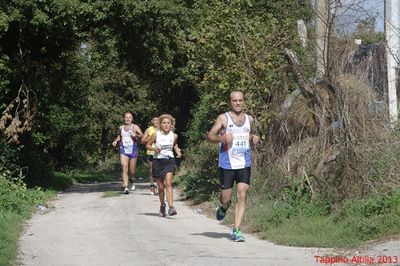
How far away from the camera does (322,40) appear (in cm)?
1065

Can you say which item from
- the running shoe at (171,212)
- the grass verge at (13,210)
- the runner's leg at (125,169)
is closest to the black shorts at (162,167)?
the running shoe at (171,212)

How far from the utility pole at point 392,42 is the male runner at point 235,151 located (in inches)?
124

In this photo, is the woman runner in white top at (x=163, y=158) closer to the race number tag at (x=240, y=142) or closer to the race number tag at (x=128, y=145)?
the race number tag at (x=240, y=142)

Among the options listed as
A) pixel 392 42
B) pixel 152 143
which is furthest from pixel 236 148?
pixel 392 42

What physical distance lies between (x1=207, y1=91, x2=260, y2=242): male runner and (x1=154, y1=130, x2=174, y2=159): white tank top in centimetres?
315

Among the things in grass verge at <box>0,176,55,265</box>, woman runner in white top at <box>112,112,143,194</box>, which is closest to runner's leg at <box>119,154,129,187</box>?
woman runner in white top at <box>112,112,143,194</box>

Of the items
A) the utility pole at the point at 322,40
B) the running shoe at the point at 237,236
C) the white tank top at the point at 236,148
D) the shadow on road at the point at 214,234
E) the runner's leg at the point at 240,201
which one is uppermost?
the utility pole at the point at 322,40

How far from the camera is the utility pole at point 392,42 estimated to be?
1089 cm

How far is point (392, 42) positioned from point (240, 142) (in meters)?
4.13

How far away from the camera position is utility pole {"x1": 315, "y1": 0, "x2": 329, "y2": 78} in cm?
1023

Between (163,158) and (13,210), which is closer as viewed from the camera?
(13,210)

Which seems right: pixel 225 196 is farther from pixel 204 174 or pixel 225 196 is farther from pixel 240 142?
pixel 204 174

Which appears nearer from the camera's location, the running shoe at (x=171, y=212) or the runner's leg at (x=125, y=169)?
the running shoe at (x=171, y=212)

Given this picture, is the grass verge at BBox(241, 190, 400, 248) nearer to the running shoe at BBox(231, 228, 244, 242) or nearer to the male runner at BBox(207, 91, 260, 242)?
the running shoe at BBox(231, 228, 244, 242)
